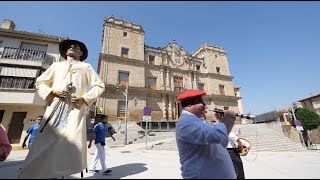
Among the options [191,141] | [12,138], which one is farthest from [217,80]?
[191,141]

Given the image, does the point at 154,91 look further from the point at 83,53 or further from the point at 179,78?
the point at 83,53

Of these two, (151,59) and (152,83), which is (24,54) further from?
(151,59)

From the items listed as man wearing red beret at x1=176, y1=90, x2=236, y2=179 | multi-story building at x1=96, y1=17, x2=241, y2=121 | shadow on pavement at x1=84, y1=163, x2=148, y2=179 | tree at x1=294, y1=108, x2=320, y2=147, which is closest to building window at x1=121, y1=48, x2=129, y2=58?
multi-story building at x1=96, y1=17, x2=241, y2=121

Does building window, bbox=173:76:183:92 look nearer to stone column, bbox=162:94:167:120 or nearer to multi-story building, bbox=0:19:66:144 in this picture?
stone column, bbox=162:94:167:120

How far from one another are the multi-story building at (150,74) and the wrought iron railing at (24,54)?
611cm

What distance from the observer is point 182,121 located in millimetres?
1841

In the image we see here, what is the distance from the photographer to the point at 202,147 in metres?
1.74

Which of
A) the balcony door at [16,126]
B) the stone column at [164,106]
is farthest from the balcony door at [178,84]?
the balcony door at [16,126]

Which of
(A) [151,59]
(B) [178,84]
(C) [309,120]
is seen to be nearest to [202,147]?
(B) [178,84]

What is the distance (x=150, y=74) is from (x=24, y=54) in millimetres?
14125

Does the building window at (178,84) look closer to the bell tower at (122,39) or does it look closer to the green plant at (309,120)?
the bell tower at (122,39)

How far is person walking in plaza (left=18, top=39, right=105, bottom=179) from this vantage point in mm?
1904

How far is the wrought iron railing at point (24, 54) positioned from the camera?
14.7 meters

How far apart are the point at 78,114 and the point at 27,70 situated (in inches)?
624
